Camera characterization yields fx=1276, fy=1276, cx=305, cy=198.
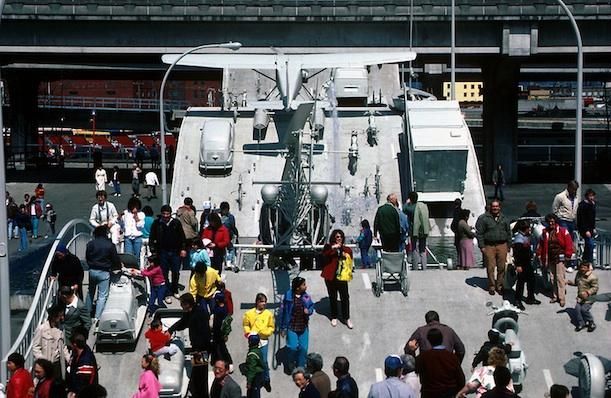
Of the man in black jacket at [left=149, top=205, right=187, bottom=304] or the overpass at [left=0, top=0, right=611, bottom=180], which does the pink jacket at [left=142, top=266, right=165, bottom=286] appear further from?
the overpass at [left=0, top=0, right=611, bottom=180]

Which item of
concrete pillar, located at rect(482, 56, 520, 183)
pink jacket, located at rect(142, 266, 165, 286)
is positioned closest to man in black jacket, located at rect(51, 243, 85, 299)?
pink jacket, located at rect(142, 266, 165, 286)

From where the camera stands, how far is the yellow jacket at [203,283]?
19.2 m

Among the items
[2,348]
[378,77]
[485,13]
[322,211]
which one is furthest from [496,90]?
[2,348]

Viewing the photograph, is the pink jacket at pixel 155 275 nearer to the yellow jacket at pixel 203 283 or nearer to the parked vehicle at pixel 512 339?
the yellow jacket at pixel 203 283

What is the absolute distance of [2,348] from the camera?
16.9 meters

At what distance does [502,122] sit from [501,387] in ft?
171

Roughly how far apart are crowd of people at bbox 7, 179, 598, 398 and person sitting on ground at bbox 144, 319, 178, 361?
0.01 metres

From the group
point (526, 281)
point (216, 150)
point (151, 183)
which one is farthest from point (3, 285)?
point (151, 183)

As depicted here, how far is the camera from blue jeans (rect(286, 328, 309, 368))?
1864 cm

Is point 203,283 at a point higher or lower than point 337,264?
lower

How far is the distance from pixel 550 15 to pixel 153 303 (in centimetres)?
3872

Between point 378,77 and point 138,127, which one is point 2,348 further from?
point 138,127

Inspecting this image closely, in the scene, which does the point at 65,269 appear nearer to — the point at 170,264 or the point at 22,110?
the point at 170,264

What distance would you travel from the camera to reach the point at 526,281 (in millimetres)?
21250
